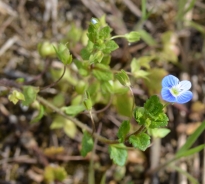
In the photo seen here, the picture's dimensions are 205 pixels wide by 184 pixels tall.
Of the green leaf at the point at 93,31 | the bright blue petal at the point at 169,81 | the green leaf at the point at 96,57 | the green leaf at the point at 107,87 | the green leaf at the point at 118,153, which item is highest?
the green leaf at the point at 93,31

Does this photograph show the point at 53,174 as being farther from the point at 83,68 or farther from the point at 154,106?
the point at 154,106

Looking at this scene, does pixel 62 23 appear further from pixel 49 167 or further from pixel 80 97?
pixel 49 167

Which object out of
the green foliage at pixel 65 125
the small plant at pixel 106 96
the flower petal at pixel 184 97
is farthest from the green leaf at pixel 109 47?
the green foliage at pixel 65 125

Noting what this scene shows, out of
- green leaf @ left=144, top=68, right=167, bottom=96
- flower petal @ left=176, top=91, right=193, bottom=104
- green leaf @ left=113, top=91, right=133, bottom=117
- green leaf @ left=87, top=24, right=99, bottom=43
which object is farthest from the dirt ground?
flower petal @ left=176, top=91, right=193, bottom=104

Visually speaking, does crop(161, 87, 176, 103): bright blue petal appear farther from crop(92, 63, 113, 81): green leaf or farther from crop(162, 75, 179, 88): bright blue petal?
crop(92, 63, 113, 81): green leaf

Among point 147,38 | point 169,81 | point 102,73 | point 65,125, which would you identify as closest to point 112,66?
point 147,38

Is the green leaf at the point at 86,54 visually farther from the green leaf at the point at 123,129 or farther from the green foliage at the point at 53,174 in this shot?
the green foliage at the point at 53,174
